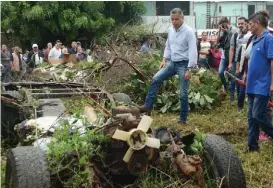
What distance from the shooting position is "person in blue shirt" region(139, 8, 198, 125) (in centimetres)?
757

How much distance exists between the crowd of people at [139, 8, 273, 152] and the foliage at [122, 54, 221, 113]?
412 millimetres

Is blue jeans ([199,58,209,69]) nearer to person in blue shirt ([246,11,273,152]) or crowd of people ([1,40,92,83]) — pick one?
crowd of people ([1,40,92,83])

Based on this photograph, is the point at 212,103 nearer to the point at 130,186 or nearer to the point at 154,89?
the point at 154,89

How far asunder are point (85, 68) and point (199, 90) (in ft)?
7.92

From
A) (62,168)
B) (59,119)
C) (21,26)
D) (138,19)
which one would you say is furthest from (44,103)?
(138,19)

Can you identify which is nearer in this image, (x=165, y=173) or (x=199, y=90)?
(x=165, y=173)

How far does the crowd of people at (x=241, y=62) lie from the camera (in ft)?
19.8

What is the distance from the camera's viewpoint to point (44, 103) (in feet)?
21.0

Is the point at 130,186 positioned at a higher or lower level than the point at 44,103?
lower

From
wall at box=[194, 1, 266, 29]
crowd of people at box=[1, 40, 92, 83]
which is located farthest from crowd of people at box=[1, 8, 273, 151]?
wall at box=[194, 1, 266, 29]

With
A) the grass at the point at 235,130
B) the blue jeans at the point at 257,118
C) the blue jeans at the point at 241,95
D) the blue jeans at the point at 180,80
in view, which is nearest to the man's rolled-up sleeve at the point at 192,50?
the blue jeans at the point at 180,80

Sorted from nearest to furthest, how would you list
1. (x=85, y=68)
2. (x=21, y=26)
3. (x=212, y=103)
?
(x=212, y=103)
(x=85, y=68)
(x=21, y=26)

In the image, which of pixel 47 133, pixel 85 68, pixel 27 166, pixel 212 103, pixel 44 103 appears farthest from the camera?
pixel 85 68

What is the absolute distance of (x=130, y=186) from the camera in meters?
4.57
